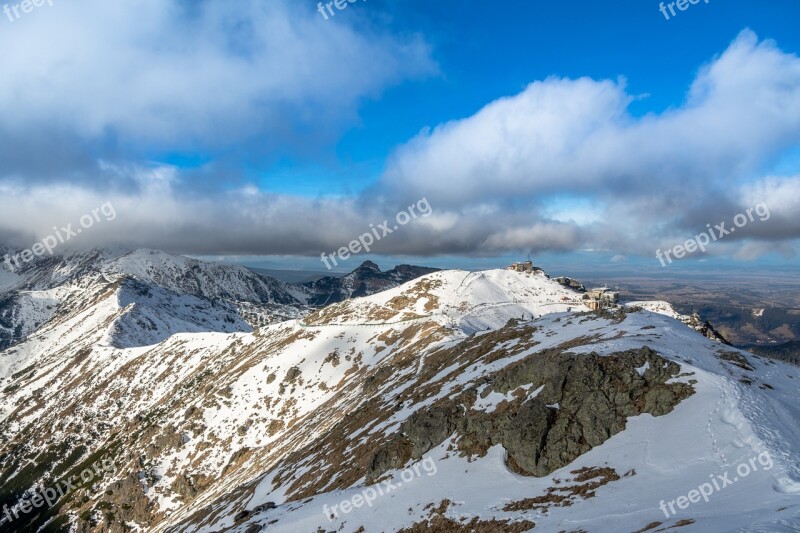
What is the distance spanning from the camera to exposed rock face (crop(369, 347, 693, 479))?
2833 cm

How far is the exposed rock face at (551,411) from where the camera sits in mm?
28328

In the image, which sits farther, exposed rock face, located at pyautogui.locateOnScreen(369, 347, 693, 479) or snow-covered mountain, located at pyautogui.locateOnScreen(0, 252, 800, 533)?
exposed rock face, located at pyautogui.locateOnScreen(369, 347, 693, 479)

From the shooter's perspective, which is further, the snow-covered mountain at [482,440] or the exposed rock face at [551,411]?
the exposed rock face at [551,411]

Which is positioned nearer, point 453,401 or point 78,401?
point 453,401

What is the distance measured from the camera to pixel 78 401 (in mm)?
173500

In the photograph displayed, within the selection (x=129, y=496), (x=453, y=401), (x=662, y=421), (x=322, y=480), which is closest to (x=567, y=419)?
(x=662, y=421)

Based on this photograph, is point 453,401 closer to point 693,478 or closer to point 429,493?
point 429,493

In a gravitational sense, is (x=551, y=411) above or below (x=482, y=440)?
above

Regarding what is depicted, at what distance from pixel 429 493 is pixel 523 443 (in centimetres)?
742

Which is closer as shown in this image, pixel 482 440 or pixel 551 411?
pixel 551 411

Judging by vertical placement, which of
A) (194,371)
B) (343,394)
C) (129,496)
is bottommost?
(129,496)

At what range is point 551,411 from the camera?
3158 centimetres

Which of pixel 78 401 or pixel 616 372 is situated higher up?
pixel 78 401

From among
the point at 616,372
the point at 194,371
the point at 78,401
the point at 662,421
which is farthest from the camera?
the point at 78,401
